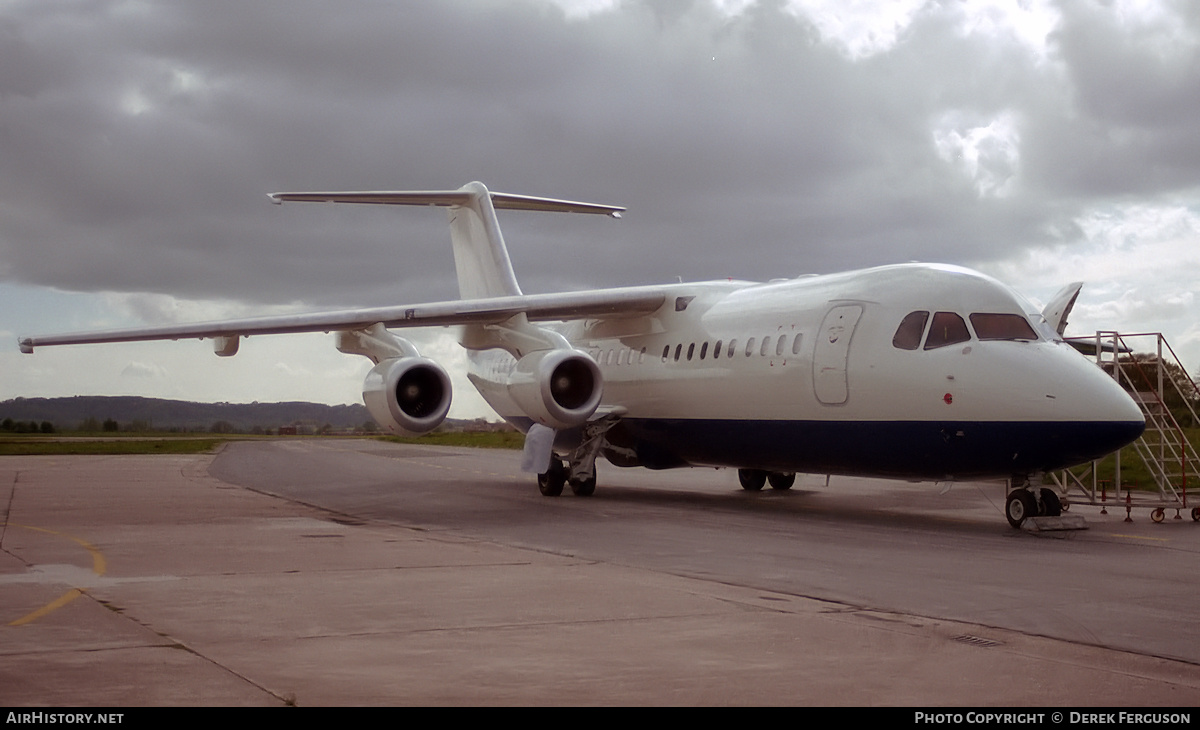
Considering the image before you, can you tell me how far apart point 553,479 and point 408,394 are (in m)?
3.49

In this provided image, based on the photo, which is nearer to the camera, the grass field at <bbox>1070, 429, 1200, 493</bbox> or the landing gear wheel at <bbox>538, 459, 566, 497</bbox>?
the landing gear wheel at <bbox>538, 459, 566, 497</bbox>

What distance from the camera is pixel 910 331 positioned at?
14.9 metres

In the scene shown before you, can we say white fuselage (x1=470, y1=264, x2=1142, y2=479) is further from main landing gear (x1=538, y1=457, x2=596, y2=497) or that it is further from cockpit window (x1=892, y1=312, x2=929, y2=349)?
main landing gear (x1=538, y1=457, x2=596, y2=497)

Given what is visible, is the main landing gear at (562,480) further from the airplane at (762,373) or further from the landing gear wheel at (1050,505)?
the landing gear wheel at (1050,505)

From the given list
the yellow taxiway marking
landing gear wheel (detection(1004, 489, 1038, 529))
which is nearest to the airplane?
landing gear wheel (detection(1004, 489, 1038, 529))

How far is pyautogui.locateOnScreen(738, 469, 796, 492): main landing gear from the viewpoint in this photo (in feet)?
72.0

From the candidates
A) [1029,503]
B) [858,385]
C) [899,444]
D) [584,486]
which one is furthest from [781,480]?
[1029,503]

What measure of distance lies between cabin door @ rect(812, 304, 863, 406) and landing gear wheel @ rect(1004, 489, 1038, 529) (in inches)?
92.3

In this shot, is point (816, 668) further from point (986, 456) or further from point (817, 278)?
point (817, 278)

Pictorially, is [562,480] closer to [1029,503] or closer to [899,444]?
[899,444]

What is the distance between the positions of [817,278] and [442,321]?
5974 millimetres

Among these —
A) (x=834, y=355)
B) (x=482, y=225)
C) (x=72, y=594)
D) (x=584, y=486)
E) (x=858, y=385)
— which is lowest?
(x=72, y=594)

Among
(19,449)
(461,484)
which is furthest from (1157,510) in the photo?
(19,449)

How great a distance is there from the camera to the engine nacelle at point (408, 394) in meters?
17.8
